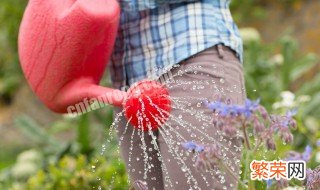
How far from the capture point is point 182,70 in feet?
6.50

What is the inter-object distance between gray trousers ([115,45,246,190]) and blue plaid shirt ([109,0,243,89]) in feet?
0.09

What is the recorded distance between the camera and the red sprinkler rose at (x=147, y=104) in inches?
71.8

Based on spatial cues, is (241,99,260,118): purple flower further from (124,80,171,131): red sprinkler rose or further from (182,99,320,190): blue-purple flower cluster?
(124,80,171,131): red sprinkler rose

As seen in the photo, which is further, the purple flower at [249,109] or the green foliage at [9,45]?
the green foliage at [9,45]

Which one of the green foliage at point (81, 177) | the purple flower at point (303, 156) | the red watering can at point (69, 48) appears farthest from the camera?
the green foliage at point (81, 177)

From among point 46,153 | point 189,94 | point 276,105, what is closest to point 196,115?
point 189,94

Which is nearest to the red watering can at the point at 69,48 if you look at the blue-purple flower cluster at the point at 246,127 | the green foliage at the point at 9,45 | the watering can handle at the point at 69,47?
the watering can handle at the point at 69,47

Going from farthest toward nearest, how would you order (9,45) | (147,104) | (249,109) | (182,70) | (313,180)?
A: (9,45)
(182,70)
(147,104)
(313,180)
(249,109)

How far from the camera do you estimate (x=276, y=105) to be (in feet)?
10.6

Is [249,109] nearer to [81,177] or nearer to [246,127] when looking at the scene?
[246,127]

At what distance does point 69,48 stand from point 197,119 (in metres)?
0.36

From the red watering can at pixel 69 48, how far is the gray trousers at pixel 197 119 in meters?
0.07

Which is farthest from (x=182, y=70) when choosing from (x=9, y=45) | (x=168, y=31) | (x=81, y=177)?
(x=9, y=45)

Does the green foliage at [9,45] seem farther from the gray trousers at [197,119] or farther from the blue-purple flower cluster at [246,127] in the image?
the blue-purple flower cluster at [246,127]
